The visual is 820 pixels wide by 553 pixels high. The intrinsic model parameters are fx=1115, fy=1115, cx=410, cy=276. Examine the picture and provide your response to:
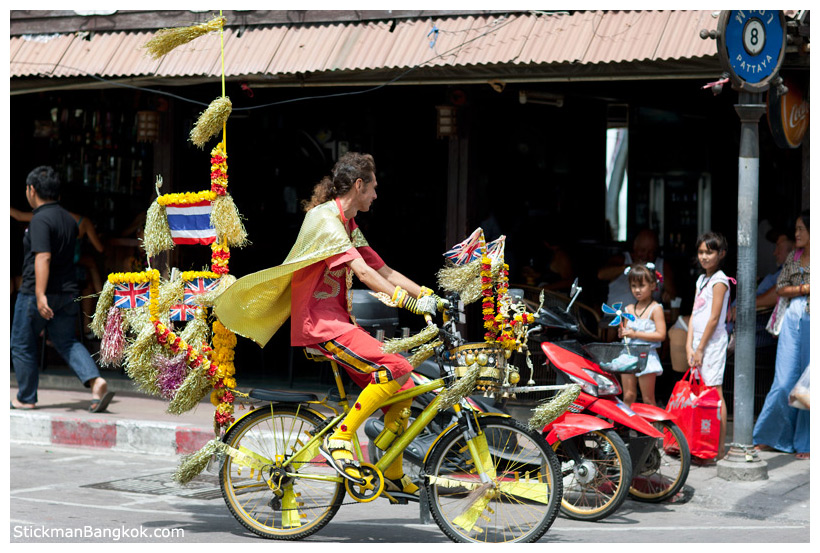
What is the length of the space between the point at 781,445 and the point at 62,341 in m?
6.01

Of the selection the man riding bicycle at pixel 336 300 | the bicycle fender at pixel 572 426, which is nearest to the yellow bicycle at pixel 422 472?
the man riding bicycle at pixel 336 300

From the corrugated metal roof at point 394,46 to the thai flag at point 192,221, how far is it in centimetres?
326

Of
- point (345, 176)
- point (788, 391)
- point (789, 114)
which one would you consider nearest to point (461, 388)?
point (345, 176)

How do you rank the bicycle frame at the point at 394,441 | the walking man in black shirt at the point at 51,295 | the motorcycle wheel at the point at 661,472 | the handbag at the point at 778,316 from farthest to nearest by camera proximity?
the walking man in black shirt at the point at 51,295 < the handbag at the point at 778,316 < the motorcycle wheel at the point at 661,472 < the bicycle frame at the point at 394,441

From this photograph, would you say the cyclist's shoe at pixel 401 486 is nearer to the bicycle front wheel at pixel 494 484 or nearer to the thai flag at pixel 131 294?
the bicycle front wheel at pixel 494 484

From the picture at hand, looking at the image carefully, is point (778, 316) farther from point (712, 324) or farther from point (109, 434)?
point (109, 434)

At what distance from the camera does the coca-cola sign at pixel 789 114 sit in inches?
311

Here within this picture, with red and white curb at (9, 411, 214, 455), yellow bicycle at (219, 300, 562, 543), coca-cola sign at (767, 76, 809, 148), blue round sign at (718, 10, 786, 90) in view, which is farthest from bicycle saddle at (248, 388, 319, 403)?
coca-cola sign at (767, 76, 809, 148)

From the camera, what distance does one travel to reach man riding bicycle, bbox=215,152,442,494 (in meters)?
5.80

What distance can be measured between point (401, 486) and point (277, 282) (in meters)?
1.28

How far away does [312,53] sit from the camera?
31.2 feet

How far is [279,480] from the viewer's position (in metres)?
6.02

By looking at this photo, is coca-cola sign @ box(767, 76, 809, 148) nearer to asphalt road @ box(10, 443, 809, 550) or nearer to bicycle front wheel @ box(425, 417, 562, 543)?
asphalt road @ box(10, 443, 809, 550)

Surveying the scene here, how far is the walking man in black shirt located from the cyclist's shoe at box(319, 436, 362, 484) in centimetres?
440
